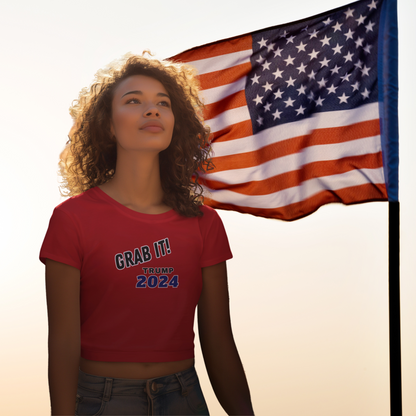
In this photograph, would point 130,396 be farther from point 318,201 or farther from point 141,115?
point 318,201

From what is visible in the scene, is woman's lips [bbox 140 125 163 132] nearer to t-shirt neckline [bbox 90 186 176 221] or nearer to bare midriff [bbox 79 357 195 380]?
t-shirt neckline [bbox 90 186 176 221]

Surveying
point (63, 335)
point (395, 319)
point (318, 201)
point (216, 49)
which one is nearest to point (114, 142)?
point (63, 335)

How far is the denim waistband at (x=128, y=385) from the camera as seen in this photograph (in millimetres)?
1831

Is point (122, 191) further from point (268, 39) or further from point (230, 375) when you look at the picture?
point (268, 39)

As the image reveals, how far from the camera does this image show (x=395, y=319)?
2.72 metres

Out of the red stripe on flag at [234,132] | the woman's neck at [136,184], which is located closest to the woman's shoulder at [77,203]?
the woman's neck at [136,184]

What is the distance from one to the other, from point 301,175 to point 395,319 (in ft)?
4.09

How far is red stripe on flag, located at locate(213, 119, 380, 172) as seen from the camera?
3166mm

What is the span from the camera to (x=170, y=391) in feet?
6.19

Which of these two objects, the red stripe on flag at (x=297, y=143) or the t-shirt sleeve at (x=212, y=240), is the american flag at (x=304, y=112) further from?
the t-shirt sleeve at (x=212, y=240)

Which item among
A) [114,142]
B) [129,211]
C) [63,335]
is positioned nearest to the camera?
[63,335]

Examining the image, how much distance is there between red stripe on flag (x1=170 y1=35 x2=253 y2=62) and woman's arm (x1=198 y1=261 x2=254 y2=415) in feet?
7.32

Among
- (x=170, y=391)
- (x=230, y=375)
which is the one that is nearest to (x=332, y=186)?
(x=230, y=375)

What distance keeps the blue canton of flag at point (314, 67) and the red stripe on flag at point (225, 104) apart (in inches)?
2.8
